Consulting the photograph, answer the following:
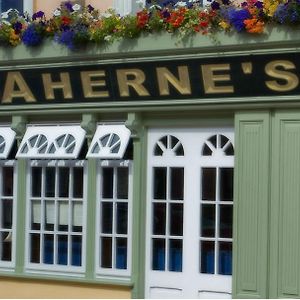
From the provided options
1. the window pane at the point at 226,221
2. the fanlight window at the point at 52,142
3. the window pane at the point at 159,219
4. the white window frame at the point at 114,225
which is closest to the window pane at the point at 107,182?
the white window frame at the point at 114,225

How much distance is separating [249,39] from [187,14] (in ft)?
2.98

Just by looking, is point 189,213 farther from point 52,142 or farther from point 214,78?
point 52,142

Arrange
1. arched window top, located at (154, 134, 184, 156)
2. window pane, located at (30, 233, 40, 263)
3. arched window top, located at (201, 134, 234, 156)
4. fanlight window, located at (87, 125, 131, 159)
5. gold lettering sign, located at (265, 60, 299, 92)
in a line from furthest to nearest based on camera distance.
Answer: window pane, located at (30, 233, 40, 263) → fanlight window, located at (87, 125, 131, 159) → arched window top, located at (154, 134, 184, 156) → arched window top, located at (201, 134, 234, 156) → gold lettering sign, located at (265, 60, 299, 92)

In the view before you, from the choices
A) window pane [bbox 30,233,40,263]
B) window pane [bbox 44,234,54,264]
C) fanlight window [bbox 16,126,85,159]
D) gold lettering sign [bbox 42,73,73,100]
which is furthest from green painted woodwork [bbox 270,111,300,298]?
window pane [bbox 30,233,40,263]

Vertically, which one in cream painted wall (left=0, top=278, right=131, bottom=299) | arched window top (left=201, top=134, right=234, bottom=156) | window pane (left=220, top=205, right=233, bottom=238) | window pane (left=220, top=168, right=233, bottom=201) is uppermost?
arched window top (left=201, top=134, right=234, bottom=156)

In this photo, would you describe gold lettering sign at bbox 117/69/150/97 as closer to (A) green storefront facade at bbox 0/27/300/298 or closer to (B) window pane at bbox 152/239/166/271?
(A) green storefront facade at bbox 0/27/300/298

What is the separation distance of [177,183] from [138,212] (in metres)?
0.62

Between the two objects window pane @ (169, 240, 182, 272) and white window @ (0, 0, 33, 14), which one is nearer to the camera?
window pane @ (169, 240, 182, 272)

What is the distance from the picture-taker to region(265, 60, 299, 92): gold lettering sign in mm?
9844

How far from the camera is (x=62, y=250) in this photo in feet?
38.0

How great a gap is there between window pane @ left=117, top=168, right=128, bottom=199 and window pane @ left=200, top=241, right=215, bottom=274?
1.25m

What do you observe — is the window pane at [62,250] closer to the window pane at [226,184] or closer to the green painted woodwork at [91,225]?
the green painted woodwork at [91,225]

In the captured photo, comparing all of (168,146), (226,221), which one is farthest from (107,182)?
(226,221)

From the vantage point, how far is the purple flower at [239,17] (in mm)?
10000
